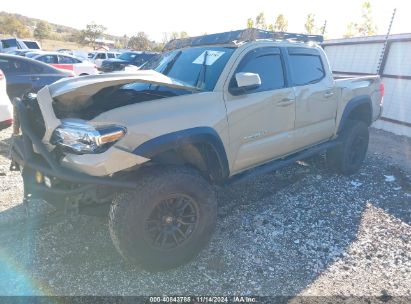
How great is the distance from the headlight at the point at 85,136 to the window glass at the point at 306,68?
2499 mm

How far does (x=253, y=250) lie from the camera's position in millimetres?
3365

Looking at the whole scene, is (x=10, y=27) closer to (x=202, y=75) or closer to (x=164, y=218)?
(x=202, y=75)

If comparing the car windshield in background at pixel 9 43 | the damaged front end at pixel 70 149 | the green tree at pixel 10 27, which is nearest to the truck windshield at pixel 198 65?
the damaged front end at pixel 70 149

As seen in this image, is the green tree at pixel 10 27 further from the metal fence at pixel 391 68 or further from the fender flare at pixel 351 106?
the fender flare at pixel 351 106

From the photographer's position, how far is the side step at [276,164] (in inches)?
142

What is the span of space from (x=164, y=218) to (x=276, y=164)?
1729mm

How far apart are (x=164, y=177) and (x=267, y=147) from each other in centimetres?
146

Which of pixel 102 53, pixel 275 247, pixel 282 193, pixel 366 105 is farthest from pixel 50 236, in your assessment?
pixel 102 53

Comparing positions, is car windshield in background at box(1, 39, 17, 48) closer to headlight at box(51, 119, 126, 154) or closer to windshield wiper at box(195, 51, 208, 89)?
windshield wiper at box(195, 51, 208, 89)

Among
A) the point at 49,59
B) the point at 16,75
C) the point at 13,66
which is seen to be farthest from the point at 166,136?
the point at 49,59

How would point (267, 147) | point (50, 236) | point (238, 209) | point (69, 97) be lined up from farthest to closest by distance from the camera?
1. point (238, 209)
2. point (267, 147)
3. point (50, 236)
4. point (69, 97)

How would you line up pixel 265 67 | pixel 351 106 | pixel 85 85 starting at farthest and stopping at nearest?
1. pixel 351 106
2. pixel 265 67
3. pixel 85 85

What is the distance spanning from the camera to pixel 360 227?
3943 millimetres

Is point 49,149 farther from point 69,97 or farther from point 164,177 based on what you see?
point 164,177
